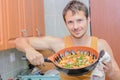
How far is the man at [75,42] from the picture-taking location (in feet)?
4.33

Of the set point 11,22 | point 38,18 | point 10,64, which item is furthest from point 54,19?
point 11,22

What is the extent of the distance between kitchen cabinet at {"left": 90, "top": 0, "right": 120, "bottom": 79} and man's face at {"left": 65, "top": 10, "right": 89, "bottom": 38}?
1.01 metres

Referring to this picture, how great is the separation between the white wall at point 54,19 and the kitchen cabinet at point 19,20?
0.87ft

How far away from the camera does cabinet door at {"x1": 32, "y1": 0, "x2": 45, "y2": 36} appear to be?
2340 millimetres

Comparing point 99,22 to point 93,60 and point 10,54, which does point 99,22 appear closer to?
point 10,54

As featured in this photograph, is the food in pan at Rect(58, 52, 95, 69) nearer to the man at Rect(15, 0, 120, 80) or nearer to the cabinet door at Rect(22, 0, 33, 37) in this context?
the man at Rect(15, 0, 120, 80)

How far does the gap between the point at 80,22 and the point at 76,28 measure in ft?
0.20

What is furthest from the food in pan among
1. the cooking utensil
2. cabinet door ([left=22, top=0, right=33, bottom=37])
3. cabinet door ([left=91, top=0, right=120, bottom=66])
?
cabinet door ([left=91, top=0, right=120, bottom=66])

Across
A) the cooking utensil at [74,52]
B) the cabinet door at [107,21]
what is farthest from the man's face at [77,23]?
the cabinet door at [107,21]

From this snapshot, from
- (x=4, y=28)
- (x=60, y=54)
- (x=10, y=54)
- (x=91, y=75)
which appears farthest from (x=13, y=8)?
(x=91, y=75)

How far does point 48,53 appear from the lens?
243 centimetres

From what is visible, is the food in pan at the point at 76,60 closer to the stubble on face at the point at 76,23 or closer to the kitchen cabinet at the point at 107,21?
the stubble on face at the point at 76,23

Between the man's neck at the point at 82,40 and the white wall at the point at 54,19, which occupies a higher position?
the white wall at the point at 54,19

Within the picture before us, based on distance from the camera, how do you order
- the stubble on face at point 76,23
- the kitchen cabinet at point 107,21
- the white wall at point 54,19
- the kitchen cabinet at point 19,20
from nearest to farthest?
the stubble on face at point 76,23, the kitchen cabinet at point 19,20, the kitchen cabinet at point 107,21, the white wall at point 54,19
